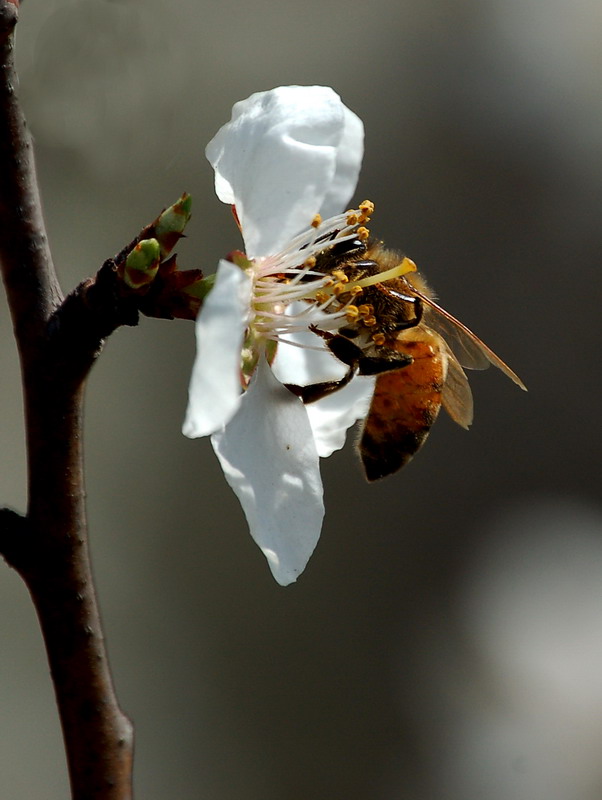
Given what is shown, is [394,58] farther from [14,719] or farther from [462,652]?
[14,719]

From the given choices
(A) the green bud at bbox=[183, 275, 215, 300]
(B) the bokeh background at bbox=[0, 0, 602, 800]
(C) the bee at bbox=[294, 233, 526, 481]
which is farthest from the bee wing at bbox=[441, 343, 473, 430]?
(B) the bokeh background at bbox=[0, 0, 602, 800]

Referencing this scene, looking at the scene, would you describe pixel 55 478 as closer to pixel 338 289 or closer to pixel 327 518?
pixel 338 289

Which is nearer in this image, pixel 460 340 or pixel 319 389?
pixel 319 389

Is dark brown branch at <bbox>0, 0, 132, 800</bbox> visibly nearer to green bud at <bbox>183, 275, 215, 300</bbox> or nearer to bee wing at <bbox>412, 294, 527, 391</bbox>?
green bud at <bbox>183, 275, 215, 300</bbox>

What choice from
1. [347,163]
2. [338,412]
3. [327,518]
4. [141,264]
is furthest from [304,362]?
[327,518]

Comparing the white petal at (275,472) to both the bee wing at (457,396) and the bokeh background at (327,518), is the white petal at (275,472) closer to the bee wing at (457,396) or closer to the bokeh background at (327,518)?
the bee wing at (457,396)

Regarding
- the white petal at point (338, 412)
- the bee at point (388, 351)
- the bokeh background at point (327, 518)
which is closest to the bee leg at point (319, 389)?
the bee at point (388, 351)
